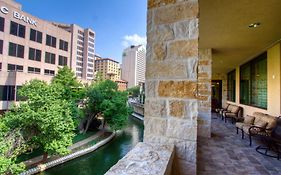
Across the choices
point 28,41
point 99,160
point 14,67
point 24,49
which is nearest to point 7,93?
point 14,67

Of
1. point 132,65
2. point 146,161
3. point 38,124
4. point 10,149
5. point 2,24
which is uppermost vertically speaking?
A: point 132,65

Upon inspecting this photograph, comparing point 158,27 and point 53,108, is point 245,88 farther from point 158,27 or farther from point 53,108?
point 53,108

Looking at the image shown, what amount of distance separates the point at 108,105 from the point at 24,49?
8.85 metres

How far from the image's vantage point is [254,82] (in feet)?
19.4

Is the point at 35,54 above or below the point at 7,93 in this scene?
above

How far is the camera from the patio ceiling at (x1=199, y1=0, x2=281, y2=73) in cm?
241

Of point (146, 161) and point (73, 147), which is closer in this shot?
point (146, 161)

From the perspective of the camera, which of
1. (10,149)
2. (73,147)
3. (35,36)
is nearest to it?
(10,149)

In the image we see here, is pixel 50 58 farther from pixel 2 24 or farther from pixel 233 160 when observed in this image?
pixel 233 160

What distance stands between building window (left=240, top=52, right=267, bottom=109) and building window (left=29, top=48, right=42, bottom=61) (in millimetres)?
15767

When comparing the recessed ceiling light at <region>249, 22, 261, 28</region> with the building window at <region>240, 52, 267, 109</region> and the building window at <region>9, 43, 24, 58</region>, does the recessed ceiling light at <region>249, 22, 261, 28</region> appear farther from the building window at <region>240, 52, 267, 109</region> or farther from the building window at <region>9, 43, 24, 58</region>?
the building window at <region>9, 43, 24, 58</region>

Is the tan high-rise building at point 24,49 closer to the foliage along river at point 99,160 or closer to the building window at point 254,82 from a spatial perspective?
the foliage along river at point 99,160

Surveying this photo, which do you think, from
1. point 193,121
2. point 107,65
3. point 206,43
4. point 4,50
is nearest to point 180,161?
point 193,121

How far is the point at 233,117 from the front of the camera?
6445 mm
